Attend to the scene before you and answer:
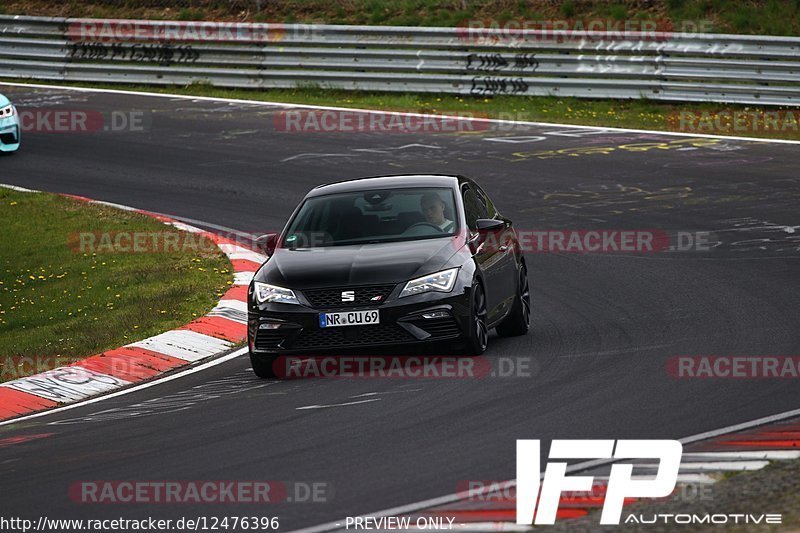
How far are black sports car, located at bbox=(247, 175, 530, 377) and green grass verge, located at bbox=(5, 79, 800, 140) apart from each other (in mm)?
11028

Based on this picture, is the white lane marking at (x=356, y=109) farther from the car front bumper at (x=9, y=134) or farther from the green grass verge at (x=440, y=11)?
the car front bumper at (x=9, y=134)

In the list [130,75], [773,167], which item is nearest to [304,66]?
[130,75]

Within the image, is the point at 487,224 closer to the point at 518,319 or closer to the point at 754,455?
the point at 518,319

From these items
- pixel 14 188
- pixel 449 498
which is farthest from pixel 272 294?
Result: pixel 14 188

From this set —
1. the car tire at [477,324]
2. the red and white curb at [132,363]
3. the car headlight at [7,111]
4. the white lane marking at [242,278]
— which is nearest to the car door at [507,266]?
the car tire at [477,324]

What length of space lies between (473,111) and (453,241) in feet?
44.7

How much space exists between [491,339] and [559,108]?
12.9 metres

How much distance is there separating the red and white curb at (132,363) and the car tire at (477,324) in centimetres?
248

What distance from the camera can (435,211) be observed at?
11586 millimetres

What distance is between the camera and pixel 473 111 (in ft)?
80.4

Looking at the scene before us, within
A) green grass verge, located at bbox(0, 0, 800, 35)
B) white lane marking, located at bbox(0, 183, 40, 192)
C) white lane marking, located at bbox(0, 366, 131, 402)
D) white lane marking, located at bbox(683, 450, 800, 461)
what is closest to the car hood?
white lane marking, located at bbox(0, 366, 131, 402)

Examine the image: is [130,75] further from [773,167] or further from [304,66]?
[773,167]

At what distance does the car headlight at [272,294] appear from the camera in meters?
10.5

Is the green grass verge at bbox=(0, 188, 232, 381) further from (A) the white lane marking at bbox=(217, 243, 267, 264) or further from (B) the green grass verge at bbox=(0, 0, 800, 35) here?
(B) the green grass verge at bbox=(0, 0, 800, 35)
